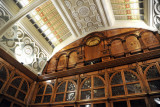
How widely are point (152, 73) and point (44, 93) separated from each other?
579 cm

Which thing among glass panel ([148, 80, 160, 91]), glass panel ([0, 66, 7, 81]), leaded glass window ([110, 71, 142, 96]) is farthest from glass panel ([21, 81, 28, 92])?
glass panel ([148, 80, 160, 91])

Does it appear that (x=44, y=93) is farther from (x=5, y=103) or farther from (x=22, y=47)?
(x=22, y=47)

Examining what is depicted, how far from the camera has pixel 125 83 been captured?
5219 millimetres

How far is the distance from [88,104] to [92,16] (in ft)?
18.5

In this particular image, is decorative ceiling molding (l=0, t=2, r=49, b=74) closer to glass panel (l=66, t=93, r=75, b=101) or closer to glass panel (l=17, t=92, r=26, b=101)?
glass panel (l=17, t=92, r=26, b=101)

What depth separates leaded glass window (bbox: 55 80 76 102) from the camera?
603 cm

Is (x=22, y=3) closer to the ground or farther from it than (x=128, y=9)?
closer to the ground

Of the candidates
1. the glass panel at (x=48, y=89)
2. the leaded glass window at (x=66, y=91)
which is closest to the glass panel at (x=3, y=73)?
the glass panel at (x=48, y=89)

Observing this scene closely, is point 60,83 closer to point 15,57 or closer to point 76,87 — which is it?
point 76,87

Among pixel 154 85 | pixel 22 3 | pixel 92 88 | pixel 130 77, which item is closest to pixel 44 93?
pixel 92 88

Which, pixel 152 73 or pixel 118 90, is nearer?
pixel 152 73

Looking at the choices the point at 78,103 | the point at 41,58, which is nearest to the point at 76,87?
the point at 78,103

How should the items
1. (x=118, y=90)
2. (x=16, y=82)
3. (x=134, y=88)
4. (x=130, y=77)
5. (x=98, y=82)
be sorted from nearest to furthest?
(x=134, y=88), (x=118, y=90), (x=130, y=77), (x=98, y=82), (x=16, y=82)

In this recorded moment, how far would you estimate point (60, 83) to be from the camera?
6.82 meters
